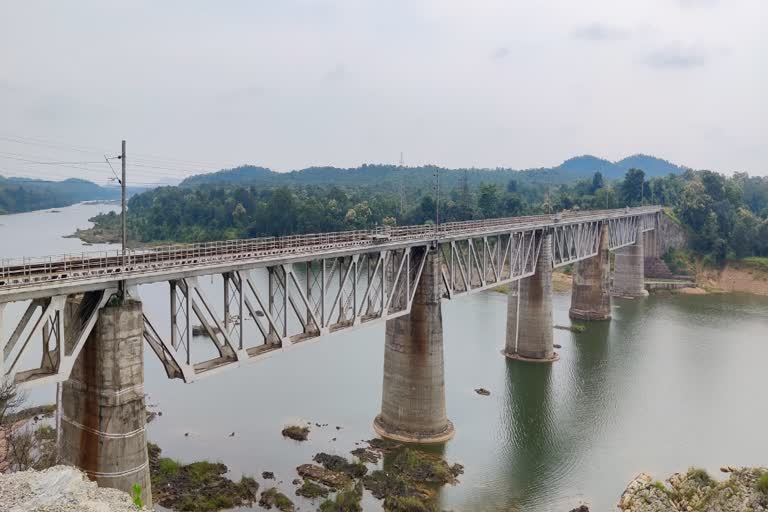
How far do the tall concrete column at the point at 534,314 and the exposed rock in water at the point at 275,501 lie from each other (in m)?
26.7

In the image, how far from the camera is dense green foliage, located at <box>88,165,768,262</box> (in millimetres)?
95312

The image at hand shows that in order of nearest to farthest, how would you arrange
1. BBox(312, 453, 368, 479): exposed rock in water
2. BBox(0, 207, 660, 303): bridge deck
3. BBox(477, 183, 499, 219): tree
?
BBox(0, 207, 660, 303): bridge deck
BBox(312, 453, 368, 479): exposed rock in water
BBox(477, 183, 499, 219): tree

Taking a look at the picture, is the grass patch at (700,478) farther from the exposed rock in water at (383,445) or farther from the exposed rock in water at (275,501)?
the exposed rock in water at (275,501)

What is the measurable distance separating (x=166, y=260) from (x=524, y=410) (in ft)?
83.4

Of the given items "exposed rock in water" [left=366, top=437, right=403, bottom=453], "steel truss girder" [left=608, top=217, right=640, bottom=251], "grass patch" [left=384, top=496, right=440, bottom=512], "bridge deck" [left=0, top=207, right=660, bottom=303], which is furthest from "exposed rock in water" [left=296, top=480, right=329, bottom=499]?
"steel truss girder" [left=608, top=217, right=640, bottom=251]

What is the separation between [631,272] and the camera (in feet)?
263

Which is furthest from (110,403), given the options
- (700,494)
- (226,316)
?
(700,494)

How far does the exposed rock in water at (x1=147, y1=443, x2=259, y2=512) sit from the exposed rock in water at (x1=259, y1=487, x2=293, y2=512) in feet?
1.54

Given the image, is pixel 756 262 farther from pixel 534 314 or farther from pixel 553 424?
pixel 553 424

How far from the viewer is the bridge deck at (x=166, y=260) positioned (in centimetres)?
1719

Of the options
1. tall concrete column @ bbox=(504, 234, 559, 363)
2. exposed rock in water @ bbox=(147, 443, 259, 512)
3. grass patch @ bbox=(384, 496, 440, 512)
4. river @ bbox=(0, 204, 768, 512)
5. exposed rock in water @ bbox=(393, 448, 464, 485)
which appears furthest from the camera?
tall concrete column @ bbox=(504, 234, 559, 363)

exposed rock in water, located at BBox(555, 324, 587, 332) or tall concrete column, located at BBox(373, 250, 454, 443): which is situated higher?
tall concrete column, located at BBox(373, 250, 454, 443)

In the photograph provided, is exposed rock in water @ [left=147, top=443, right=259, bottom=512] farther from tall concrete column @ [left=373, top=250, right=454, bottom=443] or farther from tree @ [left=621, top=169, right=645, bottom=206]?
tree @ [left=621, top=169, right=645, bottom=206]

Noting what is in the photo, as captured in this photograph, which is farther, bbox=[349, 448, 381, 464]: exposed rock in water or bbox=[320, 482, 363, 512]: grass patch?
bbox=[349, 448, 381, 464]: exposed rock in water
